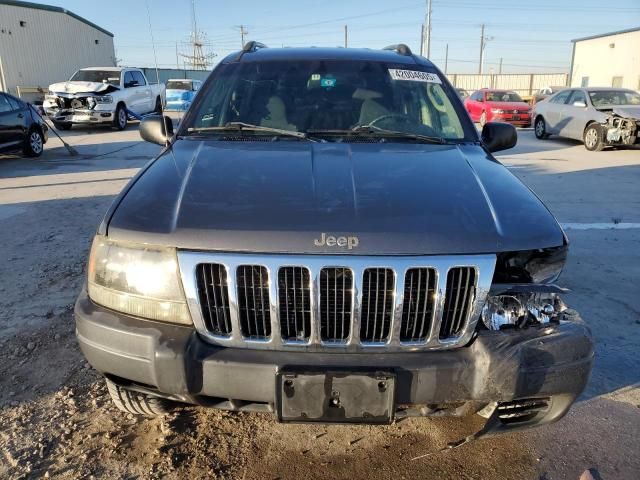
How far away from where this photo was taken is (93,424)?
253 centimetres

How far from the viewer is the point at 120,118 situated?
53.4 feet

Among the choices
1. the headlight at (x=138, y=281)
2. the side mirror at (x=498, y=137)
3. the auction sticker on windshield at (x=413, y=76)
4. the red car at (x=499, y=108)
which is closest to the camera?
the headlight at (x=138, y=281)

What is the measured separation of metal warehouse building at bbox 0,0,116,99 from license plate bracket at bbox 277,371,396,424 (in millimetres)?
28877

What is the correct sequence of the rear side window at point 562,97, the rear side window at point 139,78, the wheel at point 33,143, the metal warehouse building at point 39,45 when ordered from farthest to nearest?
the metal warehouse building at point 39,45
the rear side window at point 139,78
the rear side window at point 562,97
the wheel at point 33,143

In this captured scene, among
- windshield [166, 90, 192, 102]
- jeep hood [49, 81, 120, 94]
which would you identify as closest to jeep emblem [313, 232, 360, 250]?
jeep hood [49, 81, 120, 94]

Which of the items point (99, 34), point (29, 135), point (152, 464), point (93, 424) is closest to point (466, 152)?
point (152, 464)

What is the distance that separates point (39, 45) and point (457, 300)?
33158mm

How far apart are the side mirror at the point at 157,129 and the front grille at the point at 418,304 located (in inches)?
83.8

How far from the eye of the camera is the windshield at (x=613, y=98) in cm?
1282

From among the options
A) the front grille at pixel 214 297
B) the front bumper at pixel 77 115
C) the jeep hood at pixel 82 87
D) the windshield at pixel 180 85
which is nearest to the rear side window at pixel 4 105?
the front bumper at pixel 77 115

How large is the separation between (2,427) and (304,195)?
6.38 ft

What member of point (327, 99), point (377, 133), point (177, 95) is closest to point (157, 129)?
point (327, 99)

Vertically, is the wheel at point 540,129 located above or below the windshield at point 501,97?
below

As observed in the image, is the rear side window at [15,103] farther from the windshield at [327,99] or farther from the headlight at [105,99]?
the windshield at [327,99]
